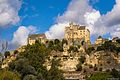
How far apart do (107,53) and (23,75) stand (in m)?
55.4

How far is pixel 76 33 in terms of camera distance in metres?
126

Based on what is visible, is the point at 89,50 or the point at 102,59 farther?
the point at 89,50

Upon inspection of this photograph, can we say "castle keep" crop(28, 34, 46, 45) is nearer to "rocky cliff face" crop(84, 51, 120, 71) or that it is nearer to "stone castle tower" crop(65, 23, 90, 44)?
"stone castle tower" crop(65, 23, 90, 44)

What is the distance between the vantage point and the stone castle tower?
405 ft

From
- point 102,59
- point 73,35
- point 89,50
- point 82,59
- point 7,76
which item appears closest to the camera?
point 7,76

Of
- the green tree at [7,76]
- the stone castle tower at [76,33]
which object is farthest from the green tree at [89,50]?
the green tree at [7,76]

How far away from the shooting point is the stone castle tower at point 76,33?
405 feet

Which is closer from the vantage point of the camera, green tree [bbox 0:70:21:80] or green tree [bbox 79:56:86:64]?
green tree [bbox 0:70:21:80]

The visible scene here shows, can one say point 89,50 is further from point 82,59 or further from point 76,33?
point 76,33

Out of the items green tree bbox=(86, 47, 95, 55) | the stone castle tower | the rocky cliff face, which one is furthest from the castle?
the rocky cliff face

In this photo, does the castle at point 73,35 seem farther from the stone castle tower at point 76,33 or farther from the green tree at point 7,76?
the green tree at point 7,76

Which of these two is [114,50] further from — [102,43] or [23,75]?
[23,75]

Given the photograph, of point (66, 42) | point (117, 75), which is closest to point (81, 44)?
point (66, 42)

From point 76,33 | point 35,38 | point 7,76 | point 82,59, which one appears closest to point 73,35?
point 76,33
